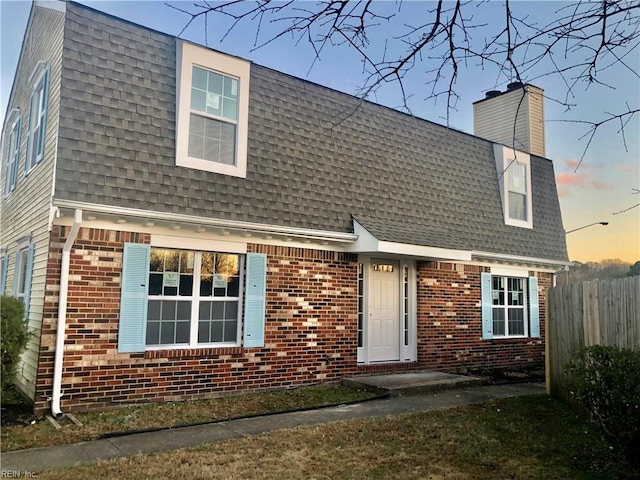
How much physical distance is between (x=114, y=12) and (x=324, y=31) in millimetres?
5643

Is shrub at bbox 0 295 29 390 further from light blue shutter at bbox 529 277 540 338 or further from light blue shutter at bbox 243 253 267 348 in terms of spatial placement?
light blue shutter at bbox 529 277 540 338

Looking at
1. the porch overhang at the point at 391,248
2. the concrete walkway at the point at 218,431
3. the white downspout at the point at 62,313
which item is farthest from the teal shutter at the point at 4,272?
the porch overhang at the point at 391,248

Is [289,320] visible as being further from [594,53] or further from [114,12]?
[594,53]

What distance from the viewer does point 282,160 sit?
363 inches

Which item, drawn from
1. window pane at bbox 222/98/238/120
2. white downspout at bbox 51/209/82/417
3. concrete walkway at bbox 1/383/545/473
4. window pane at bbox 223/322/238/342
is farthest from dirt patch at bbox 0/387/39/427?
window pane at bbox 222/98/238/120

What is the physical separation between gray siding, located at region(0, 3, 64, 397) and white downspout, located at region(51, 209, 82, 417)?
0.36m

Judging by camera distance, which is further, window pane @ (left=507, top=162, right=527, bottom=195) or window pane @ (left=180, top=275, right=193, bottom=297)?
window pane @ (left=507, top=162, right=527, bottom=195)

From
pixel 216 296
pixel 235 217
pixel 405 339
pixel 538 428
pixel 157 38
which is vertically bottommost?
pixel 538 428

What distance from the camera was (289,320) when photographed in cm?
896

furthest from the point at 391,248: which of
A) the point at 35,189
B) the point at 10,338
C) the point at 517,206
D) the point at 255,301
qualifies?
the point at 35,189

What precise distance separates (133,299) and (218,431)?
2385 mm

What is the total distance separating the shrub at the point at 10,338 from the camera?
6.06 meters

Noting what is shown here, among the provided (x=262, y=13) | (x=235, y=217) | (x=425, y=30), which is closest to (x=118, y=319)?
(x=235, y=217)

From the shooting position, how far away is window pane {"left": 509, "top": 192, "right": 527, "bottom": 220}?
44.0ft
